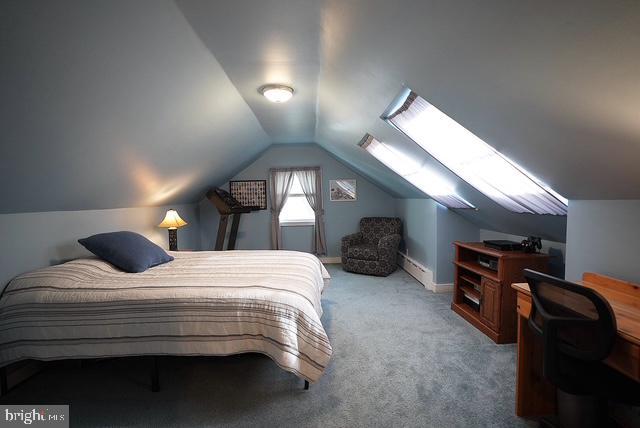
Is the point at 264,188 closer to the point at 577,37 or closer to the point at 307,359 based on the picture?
the point at 307,359

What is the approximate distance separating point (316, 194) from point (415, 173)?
2.47 metres

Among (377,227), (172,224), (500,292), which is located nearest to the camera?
(500,292)

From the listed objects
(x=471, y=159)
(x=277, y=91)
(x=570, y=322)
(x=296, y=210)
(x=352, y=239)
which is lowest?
(x=352, y=239)

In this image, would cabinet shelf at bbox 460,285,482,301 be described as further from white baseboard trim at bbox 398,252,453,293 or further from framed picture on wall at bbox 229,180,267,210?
framed picture on wall at bbox 229,180,267,210

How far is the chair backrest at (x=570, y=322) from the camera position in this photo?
3.55 ft

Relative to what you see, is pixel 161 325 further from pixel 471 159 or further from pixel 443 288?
pixel 443 288

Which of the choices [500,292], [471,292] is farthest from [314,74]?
[471,292]

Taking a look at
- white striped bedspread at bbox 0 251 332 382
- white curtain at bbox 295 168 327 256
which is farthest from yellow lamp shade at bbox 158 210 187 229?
white curtain at bbox 295 168 327 256

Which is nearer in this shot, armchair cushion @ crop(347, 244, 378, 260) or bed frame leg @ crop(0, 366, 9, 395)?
bed frame leg @ crop(0, 366, 9, 395)

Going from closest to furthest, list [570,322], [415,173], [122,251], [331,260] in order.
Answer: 1. [570,322]
2. [122,251]
3. [415,173]
4. [331,260]

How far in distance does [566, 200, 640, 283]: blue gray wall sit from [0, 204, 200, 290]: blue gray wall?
12.6 feet

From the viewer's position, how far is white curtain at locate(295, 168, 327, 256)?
18.4 ft

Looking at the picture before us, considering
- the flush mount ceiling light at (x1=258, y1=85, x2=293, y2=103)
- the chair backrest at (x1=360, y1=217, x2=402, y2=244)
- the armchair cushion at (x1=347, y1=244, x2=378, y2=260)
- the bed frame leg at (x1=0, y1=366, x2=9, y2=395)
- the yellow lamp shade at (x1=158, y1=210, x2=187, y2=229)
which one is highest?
the flush mount ceiling light at (x1=258, y1=85, x2=293, y2=103)

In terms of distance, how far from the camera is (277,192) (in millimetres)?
5590
